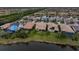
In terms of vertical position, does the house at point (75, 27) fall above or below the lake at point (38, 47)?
above

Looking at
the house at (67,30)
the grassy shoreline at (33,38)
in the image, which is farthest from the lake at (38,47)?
the house at (67,30)

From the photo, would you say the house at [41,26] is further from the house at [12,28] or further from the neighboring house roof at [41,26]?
the house at [12,28]

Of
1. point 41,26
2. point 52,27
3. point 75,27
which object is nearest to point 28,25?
point 41,26

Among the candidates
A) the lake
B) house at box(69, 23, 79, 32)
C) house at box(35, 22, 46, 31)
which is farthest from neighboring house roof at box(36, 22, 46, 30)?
house at box(69, 23, 79, 32)

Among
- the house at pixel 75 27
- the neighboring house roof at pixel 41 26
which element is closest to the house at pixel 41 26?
the neighboring house roof at pixel 41 26

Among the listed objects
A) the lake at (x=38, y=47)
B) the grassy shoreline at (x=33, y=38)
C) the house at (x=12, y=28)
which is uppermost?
the house at (x=12, y=28)

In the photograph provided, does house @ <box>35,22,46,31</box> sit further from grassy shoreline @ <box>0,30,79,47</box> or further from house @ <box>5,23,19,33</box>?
house @ <box>5,23,19,33</box>

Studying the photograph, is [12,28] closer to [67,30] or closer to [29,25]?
[29,25]

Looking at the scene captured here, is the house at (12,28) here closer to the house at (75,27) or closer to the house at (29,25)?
the house at (29,25)
